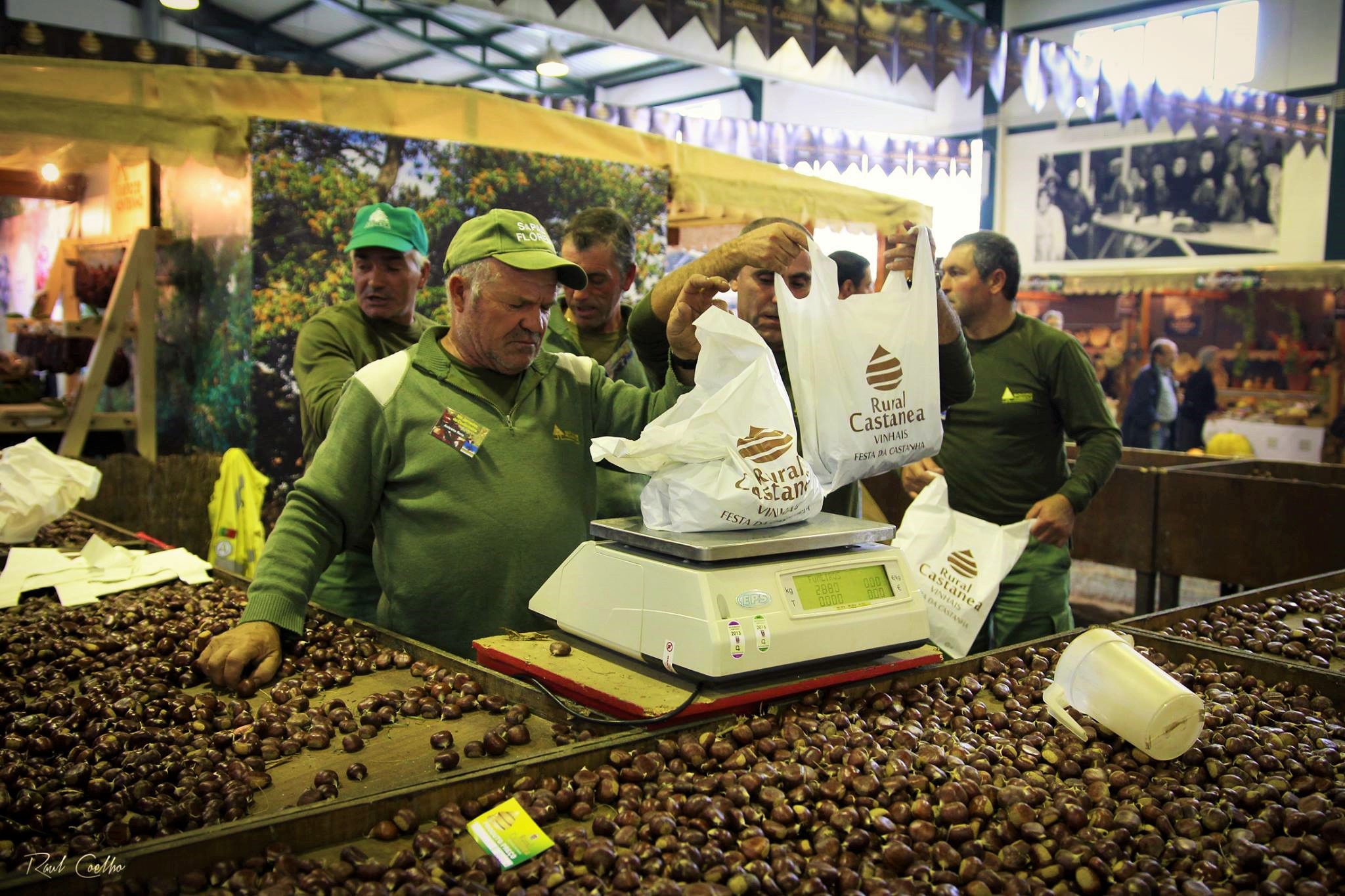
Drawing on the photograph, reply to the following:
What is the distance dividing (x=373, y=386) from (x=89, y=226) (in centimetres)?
512

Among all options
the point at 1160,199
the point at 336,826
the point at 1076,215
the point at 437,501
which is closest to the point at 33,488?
the point at 437,501

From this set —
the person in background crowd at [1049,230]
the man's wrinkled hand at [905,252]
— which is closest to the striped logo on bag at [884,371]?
the man's wrinkled hand at [905,252]

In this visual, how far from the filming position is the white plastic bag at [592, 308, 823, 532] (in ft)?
5.43

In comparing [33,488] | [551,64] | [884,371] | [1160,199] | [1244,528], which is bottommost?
[1244,528]

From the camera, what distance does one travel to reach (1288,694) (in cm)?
183

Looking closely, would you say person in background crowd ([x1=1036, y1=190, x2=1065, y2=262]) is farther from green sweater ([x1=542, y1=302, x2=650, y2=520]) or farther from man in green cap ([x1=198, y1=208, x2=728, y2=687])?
man in green cap ([x1=198, y1=208, x2=728, y2=687])

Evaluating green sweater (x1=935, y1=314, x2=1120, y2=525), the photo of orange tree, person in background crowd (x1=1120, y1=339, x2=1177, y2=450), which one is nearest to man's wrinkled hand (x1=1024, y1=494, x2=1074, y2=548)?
green sweater (x1=935, y1=314, x2=1120, y2=525)

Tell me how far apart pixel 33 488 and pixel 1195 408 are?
37.7ft

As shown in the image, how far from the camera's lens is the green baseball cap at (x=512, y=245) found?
81.7 inches

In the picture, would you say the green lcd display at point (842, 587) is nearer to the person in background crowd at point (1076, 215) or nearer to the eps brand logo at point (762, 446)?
the eps brand logo at point (762, 446)

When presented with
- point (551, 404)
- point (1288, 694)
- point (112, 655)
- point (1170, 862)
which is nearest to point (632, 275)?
point (551, 404)

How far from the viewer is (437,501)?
6.95ft

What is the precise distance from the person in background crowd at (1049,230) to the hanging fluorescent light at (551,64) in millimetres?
7495

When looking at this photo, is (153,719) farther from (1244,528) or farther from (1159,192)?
(1159,192)
